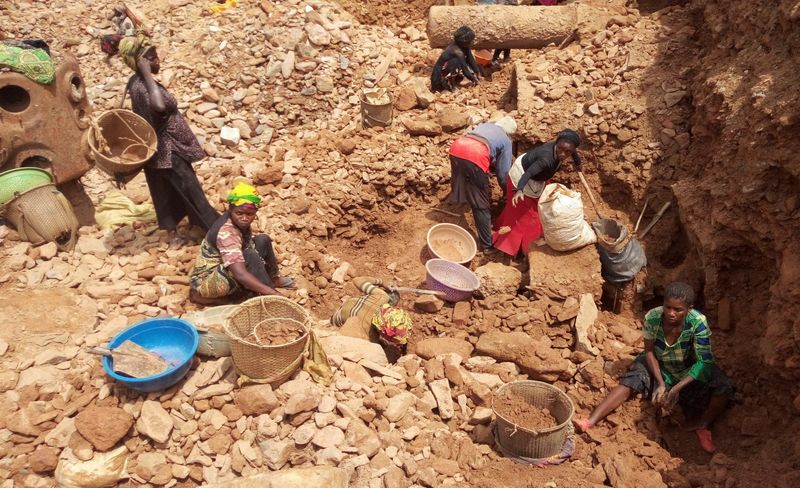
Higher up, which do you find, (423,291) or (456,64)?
(456,64)

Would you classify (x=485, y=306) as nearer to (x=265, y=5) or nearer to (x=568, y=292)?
(x=568, y=292)

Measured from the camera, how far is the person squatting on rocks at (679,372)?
399 centimetres

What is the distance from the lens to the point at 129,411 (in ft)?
12.2

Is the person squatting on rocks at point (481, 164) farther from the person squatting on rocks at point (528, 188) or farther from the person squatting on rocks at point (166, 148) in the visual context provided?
the person squatting on rocks at point (166, 148)

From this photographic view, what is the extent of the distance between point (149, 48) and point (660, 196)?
17.1 feet

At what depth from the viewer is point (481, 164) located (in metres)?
5.89

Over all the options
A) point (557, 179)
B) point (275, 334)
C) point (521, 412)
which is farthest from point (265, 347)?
point (557, 179)

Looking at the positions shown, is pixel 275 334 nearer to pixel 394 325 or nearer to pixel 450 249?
pixel 394 325

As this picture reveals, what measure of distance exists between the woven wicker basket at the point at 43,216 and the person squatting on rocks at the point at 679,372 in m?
4.94

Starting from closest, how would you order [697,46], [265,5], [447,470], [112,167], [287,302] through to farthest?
1. [447,470]
2. [287,302]
3. [112,167]
4. [697,46]
5. [265,5]

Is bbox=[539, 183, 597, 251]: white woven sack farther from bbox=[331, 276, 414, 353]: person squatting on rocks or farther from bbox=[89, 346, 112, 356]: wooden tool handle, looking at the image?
bbox=[89, 346, 112, 356]: wooden tool handle

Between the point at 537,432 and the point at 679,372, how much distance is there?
143 cm

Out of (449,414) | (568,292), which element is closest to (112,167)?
(449,414)

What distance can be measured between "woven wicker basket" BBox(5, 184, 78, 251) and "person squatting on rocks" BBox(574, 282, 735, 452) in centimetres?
494
